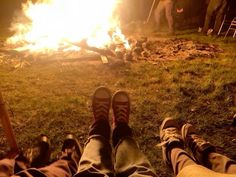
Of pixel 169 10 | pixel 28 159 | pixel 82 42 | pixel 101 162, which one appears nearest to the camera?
pixel 101 162

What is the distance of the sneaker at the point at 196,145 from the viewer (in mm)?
3520

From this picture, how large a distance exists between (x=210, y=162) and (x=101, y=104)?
1.83m

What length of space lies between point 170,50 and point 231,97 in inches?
129

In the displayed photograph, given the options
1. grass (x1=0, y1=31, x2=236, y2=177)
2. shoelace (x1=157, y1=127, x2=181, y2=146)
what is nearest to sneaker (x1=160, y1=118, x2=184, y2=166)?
shoelace (x1=157, y1=127, x2=181, y2=146)

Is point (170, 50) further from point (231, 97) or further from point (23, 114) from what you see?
point (23, 114)

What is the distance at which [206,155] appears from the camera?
11.4 ft

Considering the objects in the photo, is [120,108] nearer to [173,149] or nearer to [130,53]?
Answer: [173,149]

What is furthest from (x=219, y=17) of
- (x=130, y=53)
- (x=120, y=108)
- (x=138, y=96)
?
(x=120, y=108)

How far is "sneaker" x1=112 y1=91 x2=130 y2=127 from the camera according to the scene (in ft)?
14.2

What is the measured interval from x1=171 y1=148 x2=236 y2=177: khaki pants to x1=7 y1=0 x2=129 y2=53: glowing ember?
537 cm

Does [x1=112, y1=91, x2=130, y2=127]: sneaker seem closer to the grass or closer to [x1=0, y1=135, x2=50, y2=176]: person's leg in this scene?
the grass

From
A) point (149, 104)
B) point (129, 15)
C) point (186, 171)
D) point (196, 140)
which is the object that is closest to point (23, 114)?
point (149, 104)

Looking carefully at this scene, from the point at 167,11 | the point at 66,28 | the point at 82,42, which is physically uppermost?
the point at 167,11

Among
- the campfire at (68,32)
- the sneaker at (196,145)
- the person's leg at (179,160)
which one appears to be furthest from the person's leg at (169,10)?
the person's leg at (179,160)
